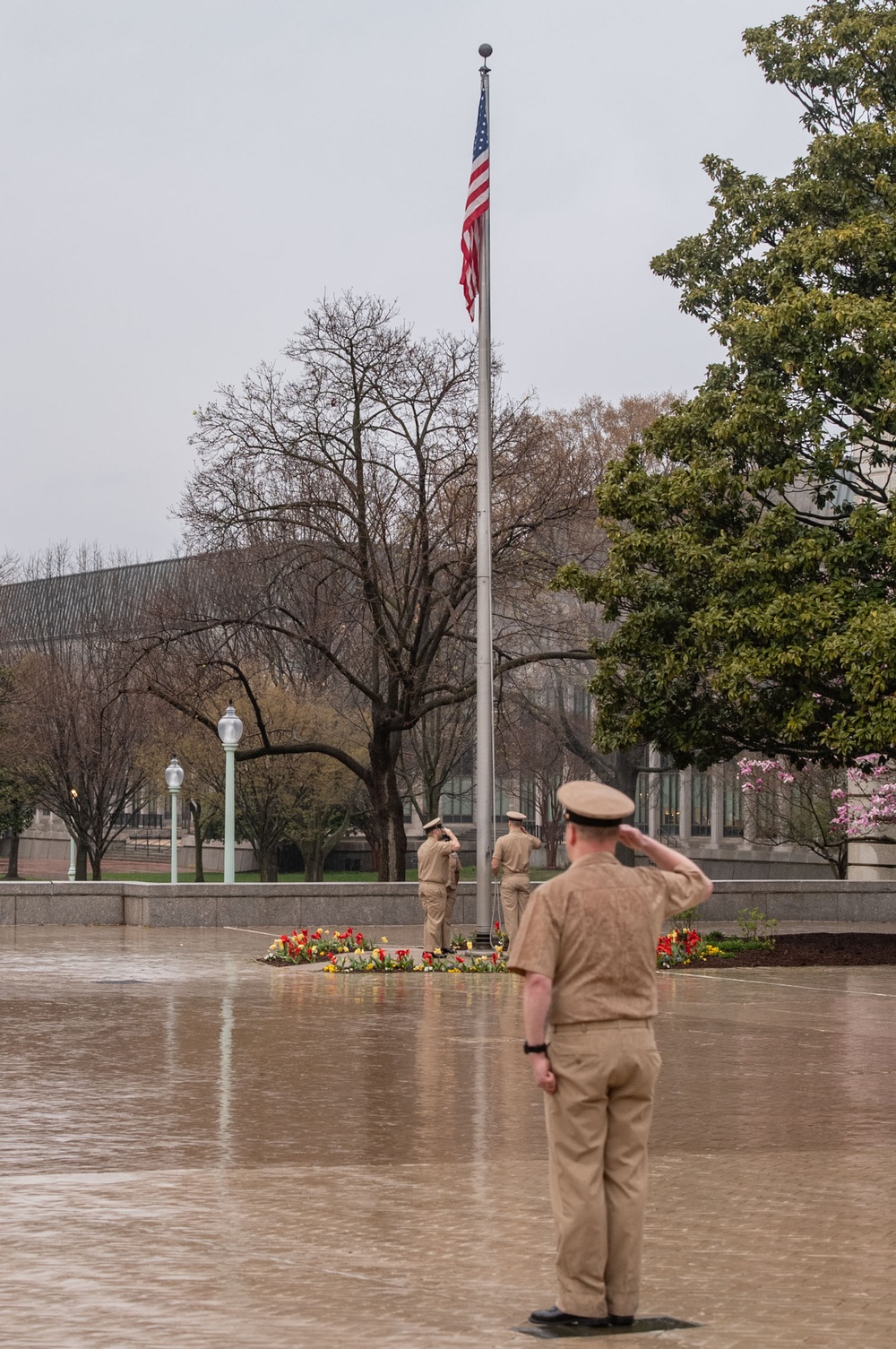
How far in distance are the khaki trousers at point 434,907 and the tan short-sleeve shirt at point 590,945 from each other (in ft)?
51.7

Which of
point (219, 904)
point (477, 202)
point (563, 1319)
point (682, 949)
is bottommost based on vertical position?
point (563, 1319)

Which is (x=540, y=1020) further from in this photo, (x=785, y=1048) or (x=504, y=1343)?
(x=785, y=1048)

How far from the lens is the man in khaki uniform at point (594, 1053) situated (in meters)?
5.69

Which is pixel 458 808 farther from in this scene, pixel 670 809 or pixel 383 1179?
pixel 383 1179

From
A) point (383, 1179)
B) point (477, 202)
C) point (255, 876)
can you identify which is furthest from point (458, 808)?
point (383, 1179)

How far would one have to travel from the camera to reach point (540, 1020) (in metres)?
5.71

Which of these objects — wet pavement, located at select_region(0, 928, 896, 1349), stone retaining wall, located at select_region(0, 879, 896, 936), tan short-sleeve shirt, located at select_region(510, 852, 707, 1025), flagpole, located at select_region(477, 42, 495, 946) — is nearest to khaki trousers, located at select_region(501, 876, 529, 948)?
flagpole, located at select_region(477, 42, 495, 946)

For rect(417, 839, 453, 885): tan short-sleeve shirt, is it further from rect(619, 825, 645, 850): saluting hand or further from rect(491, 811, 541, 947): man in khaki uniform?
rect(619, 825, 645, 850): saluting hand

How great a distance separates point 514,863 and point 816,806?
93.3ft

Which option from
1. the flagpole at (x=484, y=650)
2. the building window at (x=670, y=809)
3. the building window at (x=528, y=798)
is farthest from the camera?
the building window at (x=670, y=809)

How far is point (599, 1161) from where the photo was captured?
18.7 feet

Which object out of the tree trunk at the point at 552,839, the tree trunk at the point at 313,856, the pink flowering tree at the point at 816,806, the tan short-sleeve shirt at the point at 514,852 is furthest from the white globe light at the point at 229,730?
the tree trunk at the point at 552,839

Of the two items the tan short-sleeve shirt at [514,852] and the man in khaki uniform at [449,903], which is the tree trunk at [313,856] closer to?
the man in khaki uniform at [449,903]

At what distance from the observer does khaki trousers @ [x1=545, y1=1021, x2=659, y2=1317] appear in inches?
223
